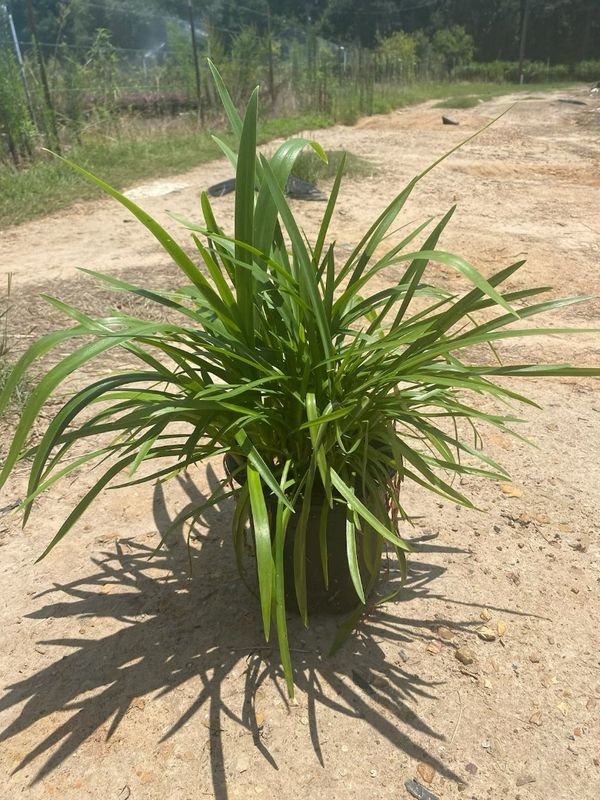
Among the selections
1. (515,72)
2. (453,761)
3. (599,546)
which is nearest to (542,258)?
(599,546)

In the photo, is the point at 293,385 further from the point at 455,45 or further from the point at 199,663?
the point at 455,45

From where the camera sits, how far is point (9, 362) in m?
2.47

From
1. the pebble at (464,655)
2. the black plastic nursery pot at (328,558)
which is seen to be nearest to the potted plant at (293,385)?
the black plastic nursery pot at (328,558)

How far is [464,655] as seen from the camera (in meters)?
1.34

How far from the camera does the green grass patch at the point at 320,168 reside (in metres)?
5.99


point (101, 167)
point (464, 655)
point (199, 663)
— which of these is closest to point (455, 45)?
point (101, 167)

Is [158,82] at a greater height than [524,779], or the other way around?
[158,82]

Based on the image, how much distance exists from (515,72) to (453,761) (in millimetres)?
31446

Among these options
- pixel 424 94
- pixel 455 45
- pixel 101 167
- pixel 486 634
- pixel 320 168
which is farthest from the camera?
pixel 455 45

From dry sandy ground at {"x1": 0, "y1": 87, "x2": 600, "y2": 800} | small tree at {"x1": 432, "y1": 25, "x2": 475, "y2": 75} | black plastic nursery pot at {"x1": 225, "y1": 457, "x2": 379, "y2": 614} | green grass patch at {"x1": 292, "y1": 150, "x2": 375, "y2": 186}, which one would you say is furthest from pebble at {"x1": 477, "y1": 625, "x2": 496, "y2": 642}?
small tree at {"x1": 432, "y1": 25, "x2": 475, "y2": 75}

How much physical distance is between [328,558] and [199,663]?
323mm

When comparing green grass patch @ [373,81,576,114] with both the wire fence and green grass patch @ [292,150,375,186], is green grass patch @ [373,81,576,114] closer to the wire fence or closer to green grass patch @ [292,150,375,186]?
the wire fence

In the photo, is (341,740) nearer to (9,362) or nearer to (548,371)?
(548,371)

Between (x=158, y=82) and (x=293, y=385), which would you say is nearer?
(x=293, y=385)
